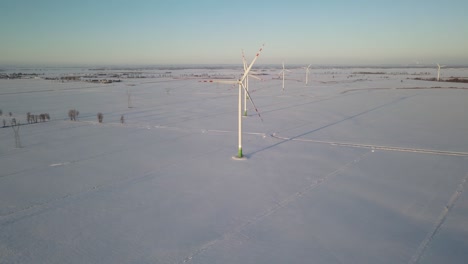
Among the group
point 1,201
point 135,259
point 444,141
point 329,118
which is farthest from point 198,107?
point 135,259

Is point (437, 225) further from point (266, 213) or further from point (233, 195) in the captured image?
point (233, 195)

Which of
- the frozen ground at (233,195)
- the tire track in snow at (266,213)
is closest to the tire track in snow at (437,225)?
the frozen ground at (233,195)

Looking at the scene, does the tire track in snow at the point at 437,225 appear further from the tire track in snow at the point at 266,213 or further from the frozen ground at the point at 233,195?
the tire track in snow at the point at 266,213

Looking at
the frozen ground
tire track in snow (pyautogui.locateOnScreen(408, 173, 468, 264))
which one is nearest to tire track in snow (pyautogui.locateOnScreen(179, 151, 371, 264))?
the frozen ground

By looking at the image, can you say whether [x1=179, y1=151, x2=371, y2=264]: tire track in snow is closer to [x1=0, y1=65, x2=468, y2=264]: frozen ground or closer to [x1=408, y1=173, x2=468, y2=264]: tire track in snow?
[x1=0, y1=65, x2=468, y2=264]: frozen ground

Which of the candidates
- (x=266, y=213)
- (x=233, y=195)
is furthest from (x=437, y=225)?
(x=233, y=195)

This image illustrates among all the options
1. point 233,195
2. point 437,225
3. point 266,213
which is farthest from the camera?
point 233,195
